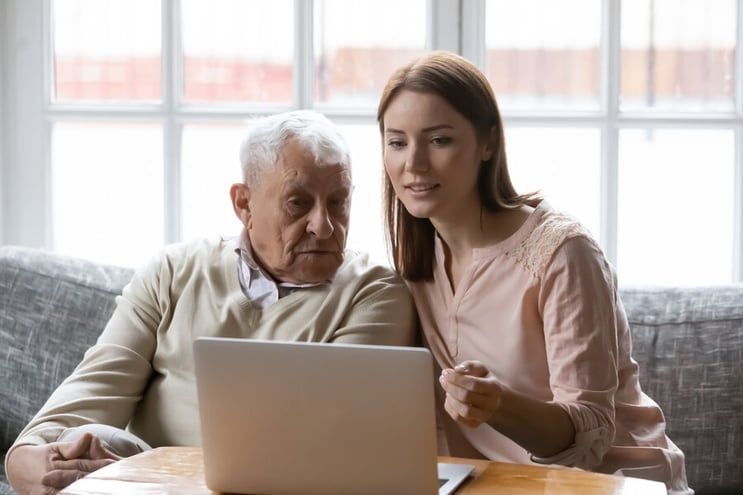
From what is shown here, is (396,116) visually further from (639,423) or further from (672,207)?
(672,207)

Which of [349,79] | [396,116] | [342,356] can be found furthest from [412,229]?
[349,79]

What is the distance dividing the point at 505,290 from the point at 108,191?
1.58m

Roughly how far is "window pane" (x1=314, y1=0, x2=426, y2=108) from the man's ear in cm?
80

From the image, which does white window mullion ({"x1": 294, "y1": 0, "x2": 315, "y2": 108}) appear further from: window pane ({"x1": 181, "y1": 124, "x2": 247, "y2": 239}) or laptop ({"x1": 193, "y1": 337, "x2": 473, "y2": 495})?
laptop ({"x1": 193, "y1": 337, "x2": 473, "y2": 495})

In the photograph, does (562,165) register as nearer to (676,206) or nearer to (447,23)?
(676,206)

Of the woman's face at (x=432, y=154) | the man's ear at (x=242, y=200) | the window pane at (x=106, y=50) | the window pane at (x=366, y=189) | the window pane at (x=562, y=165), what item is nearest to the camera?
the woman's face at (x=432, y=154)

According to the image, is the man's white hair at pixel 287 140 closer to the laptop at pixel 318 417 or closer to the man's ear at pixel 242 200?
the man's ear at pixel 242 200

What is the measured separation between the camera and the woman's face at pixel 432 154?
2.02 m

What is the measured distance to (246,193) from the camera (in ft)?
7.42

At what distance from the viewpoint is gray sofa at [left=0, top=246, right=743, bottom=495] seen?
238 centimetres

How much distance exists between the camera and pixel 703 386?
2.39 metres

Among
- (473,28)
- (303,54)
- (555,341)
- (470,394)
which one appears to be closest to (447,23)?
(473,28)

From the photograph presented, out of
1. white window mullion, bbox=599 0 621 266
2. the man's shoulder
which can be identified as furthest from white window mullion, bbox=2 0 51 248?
white window mullion, bbox=599 0 621 266

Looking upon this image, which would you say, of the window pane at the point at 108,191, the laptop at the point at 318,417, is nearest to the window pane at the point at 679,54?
the window pane at the point at 108,191
